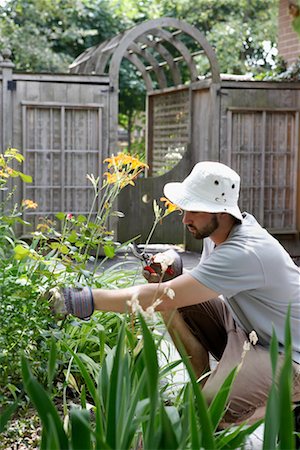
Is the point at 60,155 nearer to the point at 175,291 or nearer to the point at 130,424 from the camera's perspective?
the point at 175,291

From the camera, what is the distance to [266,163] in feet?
33.6

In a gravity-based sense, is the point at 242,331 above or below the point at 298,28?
below

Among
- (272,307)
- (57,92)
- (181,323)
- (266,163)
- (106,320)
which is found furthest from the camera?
(266,163)

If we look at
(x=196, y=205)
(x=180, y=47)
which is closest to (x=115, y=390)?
(x=196, y=205)

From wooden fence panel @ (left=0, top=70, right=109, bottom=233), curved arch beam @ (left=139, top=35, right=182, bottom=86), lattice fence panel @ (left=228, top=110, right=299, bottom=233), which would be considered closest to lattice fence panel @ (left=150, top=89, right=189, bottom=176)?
curved arch beam @ (left=139, top=35, right=182, bottom=86)

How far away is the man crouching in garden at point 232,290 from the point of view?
3338 mm

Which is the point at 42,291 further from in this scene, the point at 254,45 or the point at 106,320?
the point at 254,45

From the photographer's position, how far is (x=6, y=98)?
9234 millimetres

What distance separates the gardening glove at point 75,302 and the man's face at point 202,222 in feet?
1.76

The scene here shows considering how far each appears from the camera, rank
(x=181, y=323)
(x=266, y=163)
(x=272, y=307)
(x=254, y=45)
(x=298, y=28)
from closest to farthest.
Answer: (x=298, y=28) → (x=272, y=307) → (x=181, y=323) → (x=266, y=163) → (x=254, y=45)

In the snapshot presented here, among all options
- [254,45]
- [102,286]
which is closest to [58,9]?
[254,45]

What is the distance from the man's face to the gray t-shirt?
3.4 inches

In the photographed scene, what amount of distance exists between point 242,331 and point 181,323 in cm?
31

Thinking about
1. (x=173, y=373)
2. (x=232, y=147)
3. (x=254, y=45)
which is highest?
(x=254, y=45)
